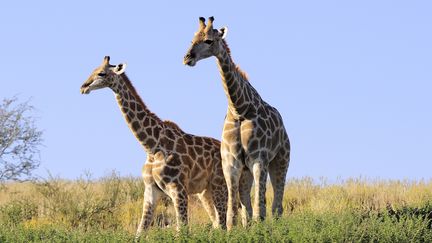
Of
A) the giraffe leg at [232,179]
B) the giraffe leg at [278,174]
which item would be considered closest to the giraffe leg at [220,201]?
the giraffe leg at [232,179]

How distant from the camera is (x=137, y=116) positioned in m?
15.0

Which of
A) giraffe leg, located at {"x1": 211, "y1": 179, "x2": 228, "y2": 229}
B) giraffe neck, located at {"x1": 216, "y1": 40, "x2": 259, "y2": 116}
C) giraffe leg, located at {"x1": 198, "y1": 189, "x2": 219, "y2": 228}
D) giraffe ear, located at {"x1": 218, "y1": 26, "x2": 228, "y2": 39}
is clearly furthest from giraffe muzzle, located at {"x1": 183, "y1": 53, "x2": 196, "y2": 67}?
giraffe leg, located at {"x1": 198, "y1": 189, "x2": 219, "y2": 228}

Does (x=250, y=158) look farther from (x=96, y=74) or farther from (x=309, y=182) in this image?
(x=309, y=182)

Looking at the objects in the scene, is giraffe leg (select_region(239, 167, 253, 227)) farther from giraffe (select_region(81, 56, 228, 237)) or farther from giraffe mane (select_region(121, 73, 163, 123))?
giraffe mane (select_region(121, 73, 163, 123))

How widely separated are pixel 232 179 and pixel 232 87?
1.63m

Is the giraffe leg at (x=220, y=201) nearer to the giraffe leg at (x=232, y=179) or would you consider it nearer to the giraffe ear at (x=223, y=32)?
the giraffe leg at (x=232, y=179)

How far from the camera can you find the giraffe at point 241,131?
46.0ft

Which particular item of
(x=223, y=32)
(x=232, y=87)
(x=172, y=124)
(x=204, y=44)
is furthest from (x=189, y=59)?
(x=172, y=124)

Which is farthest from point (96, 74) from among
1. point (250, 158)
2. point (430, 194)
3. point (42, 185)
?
point (430, 194)

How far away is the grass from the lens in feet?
39.9

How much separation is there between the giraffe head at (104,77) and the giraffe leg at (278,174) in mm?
3279

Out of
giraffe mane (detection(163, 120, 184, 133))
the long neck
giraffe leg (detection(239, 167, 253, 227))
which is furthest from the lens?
giraffe mane (detection(163, 120, 184, 133))

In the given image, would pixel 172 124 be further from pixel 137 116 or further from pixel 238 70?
pixel 238 70

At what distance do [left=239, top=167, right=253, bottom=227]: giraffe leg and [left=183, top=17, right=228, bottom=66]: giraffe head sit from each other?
2.18m
